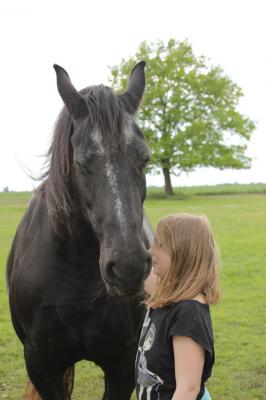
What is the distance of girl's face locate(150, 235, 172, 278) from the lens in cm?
237

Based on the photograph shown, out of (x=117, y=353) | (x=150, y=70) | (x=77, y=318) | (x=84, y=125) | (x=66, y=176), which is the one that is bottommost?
(x=117, y=353)

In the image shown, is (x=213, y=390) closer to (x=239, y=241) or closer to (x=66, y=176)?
(x=66, y=176)

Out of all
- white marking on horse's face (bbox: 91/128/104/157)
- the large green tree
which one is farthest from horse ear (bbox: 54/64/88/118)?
the large green tree

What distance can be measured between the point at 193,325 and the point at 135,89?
1456mm

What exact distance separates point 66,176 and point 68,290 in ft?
2.39

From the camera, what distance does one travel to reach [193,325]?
2156 millimetres

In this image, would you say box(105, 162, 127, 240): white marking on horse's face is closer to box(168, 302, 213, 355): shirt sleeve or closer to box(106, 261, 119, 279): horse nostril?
box(106, 261, 119, 279): horse nostril

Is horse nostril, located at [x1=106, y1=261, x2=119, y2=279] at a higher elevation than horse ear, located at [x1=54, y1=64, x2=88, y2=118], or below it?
below

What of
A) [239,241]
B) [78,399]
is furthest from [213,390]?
[239,241]

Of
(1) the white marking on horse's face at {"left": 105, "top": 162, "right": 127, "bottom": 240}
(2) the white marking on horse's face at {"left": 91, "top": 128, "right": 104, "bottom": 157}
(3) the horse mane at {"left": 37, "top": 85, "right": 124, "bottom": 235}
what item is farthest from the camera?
(3) the horse mane at {"left": 37, "top": 85, "right": 124, "bottom": 235}

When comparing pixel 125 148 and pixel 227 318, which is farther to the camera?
pixel 227 318

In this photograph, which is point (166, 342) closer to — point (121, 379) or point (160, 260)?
→ point (160, 260)

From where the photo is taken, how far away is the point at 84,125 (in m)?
2.70

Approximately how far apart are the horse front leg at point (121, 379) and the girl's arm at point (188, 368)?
1421mm
